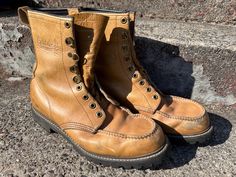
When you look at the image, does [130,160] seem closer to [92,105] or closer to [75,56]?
[92,105]

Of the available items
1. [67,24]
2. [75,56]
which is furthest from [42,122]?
[67,24]

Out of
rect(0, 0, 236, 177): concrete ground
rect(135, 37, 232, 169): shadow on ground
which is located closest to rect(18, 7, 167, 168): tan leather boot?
rect(0, 0, 236, 177): concrete ground

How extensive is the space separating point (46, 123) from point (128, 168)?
18.2 inches

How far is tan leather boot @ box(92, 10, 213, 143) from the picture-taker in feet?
5.41

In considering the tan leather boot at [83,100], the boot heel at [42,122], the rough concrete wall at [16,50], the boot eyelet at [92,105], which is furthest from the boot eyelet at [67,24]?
the rough concrete wall at [16,50]

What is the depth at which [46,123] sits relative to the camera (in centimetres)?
174

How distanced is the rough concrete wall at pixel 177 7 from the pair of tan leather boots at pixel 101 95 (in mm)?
639

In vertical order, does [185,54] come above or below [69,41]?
below

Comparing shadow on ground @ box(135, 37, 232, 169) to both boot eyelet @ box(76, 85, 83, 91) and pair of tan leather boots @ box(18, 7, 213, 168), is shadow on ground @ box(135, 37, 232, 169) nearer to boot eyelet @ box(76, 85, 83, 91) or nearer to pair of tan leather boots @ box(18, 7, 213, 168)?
pair of tan leather boots @ box(18, 7, 213, 168)

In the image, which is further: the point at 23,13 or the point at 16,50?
the point at 16,50

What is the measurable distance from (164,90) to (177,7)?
1.80ft

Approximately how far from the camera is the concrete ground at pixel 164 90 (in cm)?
160

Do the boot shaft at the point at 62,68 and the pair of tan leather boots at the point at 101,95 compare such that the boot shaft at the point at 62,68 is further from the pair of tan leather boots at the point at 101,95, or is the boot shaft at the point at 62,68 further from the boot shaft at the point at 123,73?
the boot shaft at the point at 123,73

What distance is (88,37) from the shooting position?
1.51 meters
